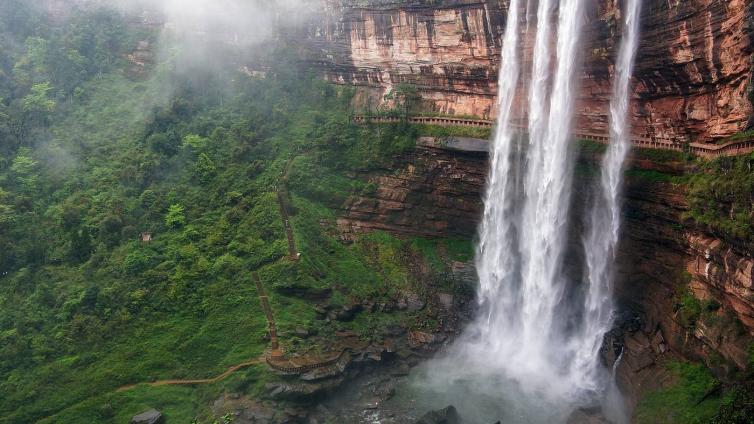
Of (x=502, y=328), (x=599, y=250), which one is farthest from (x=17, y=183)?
(x=599, y=250)

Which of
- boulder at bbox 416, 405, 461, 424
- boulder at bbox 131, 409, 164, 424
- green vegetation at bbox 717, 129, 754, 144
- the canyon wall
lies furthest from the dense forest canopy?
boulder at bbox 416, 405, 461, 424

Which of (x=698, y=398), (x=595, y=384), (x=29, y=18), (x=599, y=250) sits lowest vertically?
(x=595, y=384)

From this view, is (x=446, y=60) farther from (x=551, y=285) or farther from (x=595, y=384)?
(x=595, y=384)

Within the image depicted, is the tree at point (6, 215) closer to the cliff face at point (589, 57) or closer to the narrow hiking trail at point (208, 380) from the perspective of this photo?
the narrow hiking trail at point (208, 380)

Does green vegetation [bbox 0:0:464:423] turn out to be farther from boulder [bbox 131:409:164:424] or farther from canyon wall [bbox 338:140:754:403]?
canyon wall [bbox 338:140:754:403]

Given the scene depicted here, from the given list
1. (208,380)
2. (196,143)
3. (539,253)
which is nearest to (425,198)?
(539,253)
